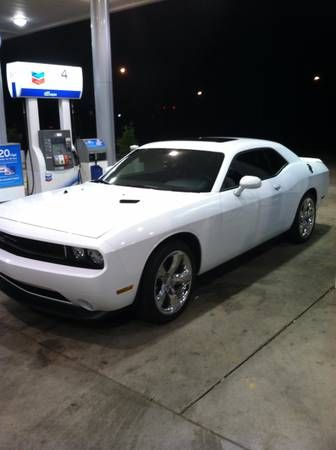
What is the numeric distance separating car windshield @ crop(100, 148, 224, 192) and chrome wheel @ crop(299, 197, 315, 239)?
1.93 meters

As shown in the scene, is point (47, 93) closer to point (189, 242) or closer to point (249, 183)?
point (249, 183)

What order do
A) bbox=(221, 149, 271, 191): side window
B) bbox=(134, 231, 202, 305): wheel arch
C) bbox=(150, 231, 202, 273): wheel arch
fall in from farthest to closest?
bbox=(221, 149, 271, 191): side window
bbox=(150, 231, 202, 273): wheel arch
bbox=(134, 231, 202, 305): wheel arch

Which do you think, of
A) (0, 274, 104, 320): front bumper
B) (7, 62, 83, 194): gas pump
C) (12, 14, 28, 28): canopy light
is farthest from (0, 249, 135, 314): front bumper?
(12, 14, 28, 28): canopy light

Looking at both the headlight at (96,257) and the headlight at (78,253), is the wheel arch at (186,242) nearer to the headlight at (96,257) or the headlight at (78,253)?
the headlight at (96,257)

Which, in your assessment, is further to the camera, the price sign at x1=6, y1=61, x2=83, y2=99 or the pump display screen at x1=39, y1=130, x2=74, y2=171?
the pump display screen at x1=39, y1=130, x2=74, y2=171

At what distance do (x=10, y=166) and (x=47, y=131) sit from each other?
0.90 metres

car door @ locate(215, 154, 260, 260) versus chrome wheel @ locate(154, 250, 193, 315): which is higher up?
car door @ locate(215, 154, 260, 260)

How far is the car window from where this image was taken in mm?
4840

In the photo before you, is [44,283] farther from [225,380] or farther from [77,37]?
[77,37]

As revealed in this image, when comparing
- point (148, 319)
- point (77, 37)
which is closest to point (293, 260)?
point (148, 319)

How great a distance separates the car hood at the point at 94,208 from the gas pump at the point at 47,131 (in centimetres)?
367

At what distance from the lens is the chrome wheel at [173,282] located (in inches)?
155

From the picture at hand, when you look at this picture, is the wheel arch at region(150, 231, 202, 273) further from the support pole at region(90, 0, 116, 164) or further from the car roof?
the support pole at region(90, 0, 116, 164)

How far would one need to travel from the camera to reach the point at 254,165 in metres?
5.32
